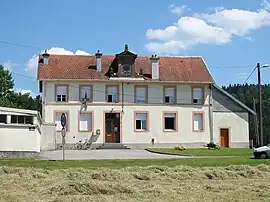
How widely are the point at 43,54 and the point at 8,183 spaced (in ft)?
127

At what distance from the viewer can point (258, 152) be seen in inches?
1267

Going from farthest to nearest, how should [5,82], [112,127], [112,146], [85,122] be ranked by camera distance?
[5,82] < [112,127] < [85,122] < [112,146]

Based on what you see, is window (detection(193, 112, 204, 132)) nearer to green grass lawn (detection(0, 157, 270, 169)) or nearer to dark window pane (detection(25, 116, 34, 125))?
dark window pane (detection(25, 116, 34, 125))

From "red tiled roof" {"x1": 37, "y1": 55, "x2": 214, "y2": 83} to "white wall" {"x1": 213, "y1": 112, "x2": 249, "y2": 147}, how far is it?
426cm

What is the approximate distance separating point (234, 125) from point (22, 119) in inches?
1126

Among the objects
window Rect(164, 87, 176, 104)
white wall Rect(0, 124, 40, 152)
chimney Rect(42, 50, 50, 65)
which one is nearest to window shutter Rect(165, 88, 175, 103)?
→ window Rect(164, 87, 176, 104)

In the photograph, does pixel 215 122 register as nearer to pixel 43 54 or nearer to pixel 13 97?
pixel 43 54

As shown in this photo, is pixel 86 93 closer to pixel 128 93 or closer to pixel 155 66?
pixel 128 93

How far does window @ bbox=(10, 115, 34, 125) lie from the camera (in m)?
32.0

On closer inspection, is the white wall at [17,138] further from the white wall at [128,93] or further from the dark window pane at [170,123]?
the dark window pane at [170,123]

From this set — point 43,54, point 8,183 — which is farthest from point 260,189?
point 43,54

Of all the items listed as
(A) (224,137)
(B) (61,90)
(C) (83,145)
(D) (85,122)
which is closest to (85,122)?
(D) (85,122)

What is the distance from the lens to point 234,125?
54844mm

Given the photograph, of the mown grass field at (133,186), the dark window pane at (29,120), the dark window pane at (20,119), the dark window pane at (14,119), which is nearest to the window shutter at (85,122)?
the dark window pane at (29,120)
